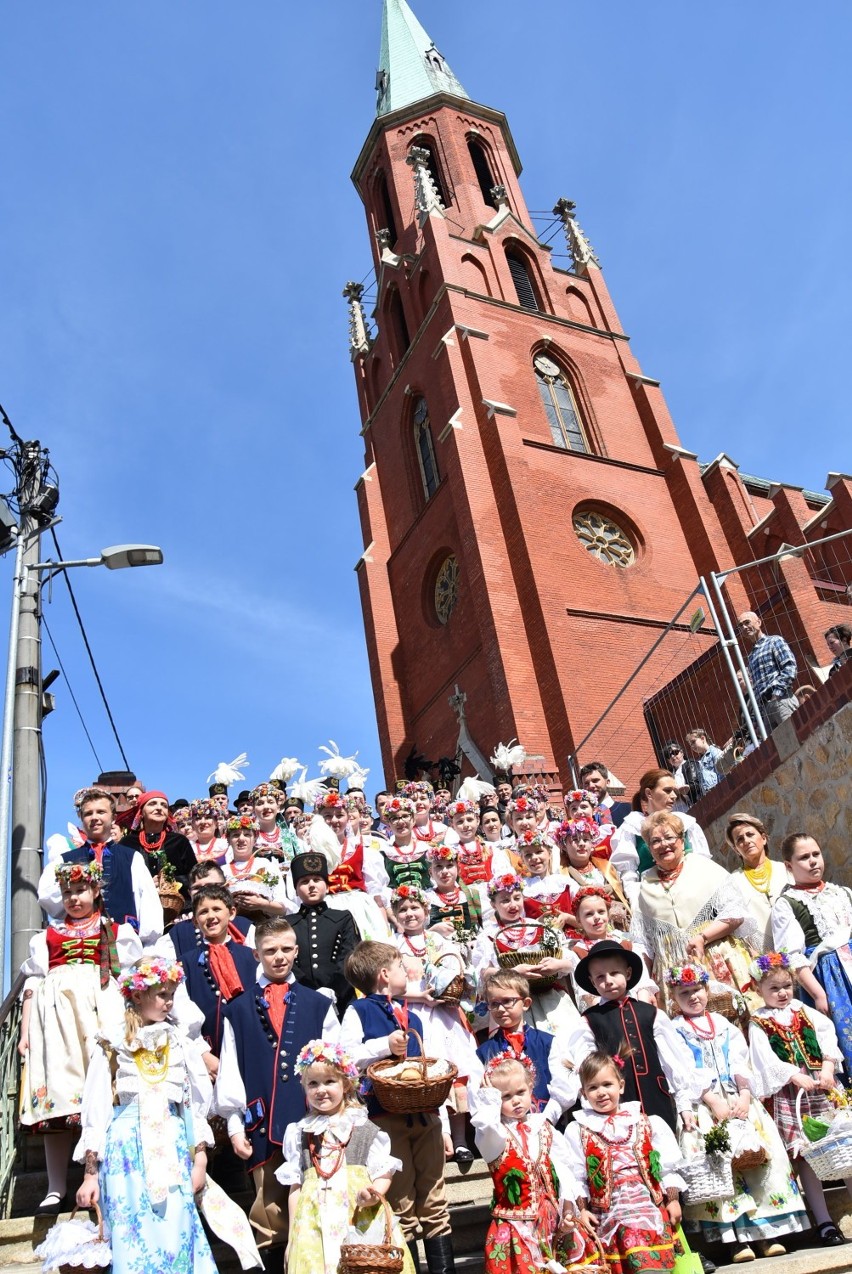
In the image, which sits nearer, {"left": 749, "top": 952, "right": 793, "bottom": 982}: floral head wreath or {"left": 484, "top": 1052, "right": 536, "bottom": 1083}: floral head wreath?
{"left": 484, "top": 1052, "right": 536, "bottom": 1083}: floral head wreath

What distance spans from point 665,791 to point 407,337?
22009mm

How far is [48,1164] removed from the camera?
477 centimetres

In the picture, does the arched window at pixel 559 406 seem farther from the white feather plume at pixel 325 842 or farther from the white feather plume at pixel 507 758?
the white feather plume at pixel 325 842

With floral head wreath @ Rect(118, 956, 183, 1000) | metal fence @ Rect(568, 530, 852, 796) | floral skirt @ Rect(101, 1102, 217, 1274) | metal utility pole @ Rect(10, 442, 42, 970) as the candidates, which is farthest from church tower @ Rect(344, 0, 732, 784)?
floral skirt @ Rect(101, 1102, 217, 1274)

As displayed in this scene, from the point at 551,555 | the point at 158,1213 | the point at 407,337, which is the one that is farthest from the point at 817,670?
the point at 407,337

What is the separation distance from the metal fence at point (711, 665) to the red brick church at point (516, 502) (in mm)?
75

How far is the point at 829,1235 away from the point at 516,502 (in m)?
15.7

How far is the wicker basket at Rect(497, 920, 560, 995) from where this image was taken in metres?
5.34

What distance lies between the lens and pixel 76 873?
17.0 ft

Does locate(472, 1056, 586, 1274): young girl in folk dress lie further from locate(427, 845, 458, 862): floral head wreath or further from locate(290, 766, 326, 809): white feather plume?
locate(290, 766, 326, 809): white feather plume

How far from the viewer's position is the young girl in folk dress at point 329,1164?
3.68 m

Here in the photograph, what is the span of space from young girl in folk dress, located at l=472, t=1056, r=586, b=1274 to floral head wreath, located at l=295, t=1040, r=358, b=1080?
22.6 inches

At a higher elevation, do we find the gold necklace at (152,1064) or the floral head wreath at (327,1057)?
the gold necklace at (152,1064)

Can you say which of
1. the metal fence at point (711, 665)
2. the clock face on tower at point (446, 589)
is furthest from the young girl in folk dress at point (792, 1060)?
the clock face on tower at point (446, 589)
